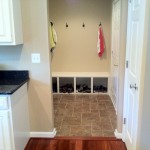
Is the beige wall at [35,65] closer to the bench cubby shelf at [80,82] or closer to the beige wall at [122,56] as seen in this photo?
the beige wall at [122,56]

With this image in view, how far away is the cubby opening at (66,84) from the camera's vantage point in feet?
16.2

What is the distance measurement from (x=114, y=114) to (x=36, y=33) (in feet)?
7.02

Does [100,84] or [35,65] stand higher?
[35,65]

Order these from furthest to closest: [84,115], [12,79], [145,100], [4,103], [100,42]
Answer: [100,42] < [84,115] < [12,79] < [4,103] < [145,100]

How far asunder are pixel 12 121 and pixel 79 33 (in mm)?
3332

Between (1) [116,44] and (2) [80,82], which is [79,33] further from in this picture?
(1) [116,44]

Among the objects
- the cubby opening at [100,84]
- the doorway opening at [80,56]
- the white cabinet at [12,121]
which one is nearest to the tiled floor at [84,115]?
the doorway opening at [80,56]

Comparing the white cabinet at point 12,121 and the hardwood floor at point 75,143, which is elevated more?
the white cabinet at point 12,121

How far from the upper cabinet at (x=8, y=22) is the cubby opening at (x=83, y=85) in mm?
2864

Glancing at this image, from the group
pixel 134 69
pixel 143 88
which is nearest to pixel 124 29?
pixel 134 69

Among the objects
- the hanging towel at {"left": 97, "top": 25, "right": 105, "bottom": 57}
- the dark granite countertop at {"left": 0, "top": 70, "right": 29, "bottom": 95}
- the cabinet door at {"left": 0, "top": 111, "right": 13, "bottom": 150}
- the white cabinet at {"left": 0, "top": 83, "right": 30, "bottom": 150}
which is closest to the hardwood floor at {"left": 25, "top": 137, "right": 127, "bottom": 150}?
the white cabinet at {"left": 0, "top": 83, "right": 30, "bottom": 150}

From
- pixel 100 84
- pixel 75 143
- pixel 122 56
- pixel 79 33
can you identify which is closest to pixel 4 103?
pixel 75 143

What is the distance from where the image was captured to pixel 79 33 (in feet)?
16.2

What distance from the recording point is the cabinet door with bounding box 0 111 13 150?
2.10 m
